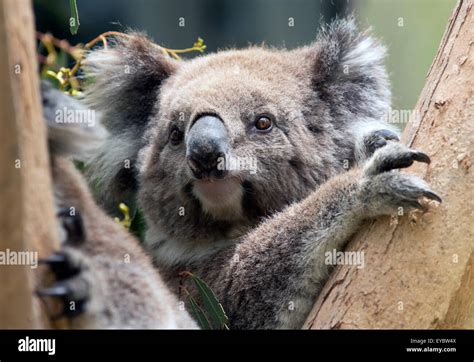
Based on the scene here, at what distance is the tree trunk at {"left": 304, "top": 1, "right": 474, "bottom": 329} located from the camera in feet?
7.15

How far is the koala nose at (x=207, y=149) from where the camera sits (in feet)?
8.62

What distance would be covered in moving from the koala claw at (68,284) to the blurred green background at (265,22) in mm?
3561

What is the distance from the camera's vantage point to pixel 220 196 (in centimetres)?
278

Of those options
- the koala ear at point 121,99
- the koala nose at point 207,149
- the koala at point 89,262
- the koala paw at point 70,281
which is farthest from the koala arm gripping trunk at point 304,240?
the koala paw at point 70,281

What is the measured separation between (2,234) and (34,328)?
0.31 meters

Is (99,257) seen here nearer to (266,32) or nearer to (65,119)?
(65,119)

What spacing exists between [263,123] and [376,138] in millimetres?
439

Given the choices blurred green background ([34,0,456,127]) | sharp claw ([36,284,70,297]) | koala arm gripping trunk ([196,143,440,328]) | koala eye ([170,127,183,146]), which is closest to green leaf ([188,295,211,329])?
koala arm gripping trunk ([196,143,440,328])

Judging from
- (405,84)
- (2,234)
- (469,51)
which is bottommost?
(405,84)

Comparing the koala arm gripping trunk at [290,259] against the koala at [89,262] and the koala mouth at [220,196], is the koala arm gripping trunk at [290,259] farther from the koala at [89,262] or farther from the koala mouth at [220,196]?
the koala at [89,262]

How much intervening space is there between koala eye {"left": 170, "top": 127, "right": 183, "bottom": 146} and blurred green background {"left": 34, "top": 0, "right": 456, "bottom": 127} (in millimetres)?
2323

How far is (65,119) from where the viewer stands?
2.01 meters

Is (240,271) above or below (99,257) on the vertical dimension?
below
